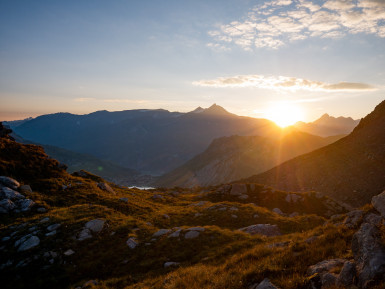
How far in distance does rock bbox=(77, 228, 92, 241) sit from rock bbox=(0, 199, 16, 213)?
10.9 m

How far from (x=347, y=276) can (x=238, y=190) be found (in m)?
39.7

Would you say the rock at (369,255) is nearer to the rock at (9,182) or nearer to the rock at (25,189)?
the rock at (25,189)

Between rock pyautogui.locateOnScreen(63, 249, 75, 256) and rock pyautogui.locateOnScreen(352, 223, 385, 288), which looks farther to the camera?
rock pyautogui.locateOnScreen(63, 249, 75, 256)

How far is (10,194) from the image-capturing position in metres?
26.3

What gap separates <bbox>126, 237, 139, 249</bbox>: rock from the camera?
62.8 feet

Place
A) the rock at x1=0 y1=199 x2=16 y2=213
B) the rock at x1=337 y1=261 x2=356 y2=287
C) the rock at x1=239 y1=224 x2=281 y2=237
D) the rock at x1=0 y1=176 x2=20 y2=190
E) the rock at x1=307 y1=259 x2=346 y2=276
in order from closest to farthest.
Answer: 1. the rock at x1=337 y1=261 x2=356 y2=287
2. the rock at x1=307 y1=259 x2=346 y2=276
3. the rock at x1=239 y1=224 x2=281 y2=237
4. the rock at x1=0 y1=199 x2=16 y2=213
5. the rock at x1=0 y1=176 x2=20 y2=190

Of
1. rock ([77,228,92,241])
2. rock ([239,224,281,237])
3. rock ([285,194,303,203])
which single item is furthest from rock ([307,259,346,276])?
rock ([285,194,303,203])

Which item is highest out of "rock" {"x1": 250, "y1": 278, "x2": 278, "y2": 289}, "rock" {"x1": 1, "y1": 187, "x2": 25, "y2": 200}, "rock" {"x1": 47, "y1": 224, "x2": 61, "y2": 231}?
"rock" {"x1": 250, "y1": 278, "x2": 278, "y2": 289}

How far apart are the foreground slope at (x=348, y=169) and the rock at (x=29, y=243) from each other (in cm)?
5552

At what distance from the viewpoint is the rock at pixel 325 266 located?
8.55 m

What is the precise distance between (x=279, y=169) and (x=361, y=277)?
8199 cm

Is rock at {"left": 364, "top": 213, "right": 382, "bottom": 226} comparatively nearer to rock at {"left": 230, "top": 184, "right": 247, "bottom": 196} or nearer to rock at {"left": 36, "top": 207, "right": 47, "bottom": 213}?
rock at {"left": 36, "top": 207, "right": 47, "bottom": 213}

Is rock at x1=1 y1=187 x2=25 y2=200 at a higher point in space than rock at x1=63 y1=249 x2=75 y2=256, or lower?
higher

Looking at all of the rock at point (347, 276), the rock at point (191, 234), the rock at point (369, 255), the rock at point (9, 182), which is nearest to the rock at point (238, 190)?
the rock at point (191, 234)
